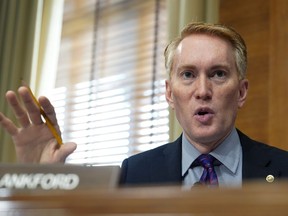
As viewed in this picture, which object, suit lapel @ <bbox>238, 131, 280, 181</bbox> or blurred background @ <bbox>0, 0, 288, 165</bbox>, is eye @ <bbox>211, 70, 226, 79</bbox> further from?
blurred background @ <bbox>0, 0, 288, 165</bbox>

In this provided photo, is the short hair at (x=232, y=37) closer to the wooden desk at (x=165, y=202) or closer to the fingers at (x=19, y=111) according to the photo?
the fingers at (x=19, y=111)

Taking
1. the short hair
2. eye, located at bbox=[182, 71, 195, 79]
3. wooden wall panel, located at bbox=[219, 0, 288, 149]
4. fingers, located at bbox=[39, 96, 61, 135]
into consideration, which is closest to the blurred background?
wooden wall panel, located at bbox=[219, 0, 288, 149]

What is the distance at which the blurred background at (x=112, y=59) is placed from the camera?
8.41ft

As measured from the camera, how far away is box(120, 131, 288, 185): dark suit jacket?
5.44ft

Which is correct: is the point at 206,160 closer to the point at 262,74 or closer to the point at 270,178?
the point at 270,178

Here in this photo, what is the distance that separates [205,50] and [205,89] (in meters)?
0.14

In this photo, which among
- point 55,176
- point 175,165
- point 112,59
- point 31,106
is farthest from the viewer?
point 112,59

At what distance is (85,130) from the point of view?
3.39 meters

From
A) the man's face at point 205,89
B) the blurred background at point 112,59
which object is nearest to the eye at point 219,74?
the man's face at point 205,89

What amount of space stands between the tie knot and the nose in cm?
18

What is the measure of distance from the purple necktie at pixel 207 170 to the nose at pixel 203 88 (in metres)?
0.18

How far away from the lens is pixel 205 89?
170 cm

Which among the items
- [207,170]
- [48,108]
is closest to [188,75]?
[207,170]

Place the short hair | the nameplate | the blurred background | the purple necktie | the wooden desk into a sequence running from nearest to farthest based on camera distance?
the wooden desk < the nameplate < the purple necktie < the short hair < the blurred background
